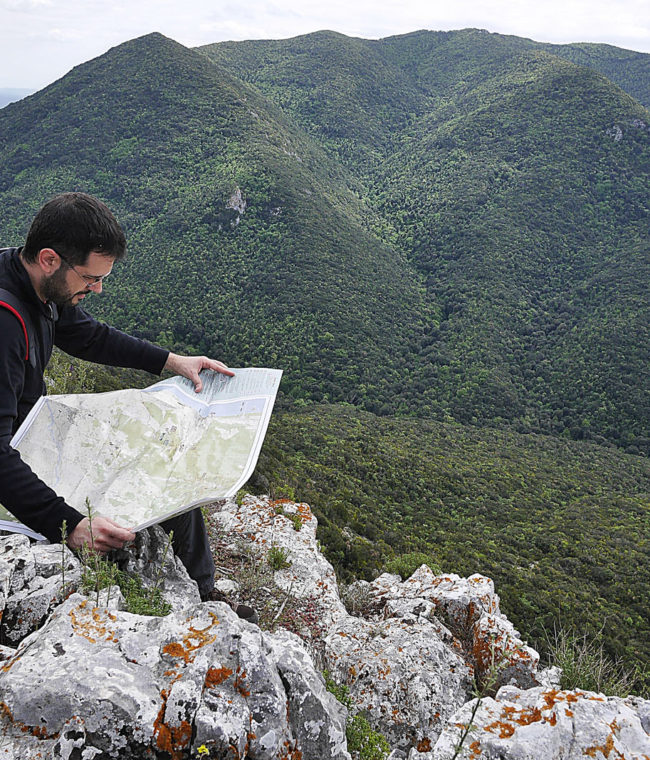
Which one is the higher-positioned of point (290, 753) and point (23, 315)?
point (23, 315)

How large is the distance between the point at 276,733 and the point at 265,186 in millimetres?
59233

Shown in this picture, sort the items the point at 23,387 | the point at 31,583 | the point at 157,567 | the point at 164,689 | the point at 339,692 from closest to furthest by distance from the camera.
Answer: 1. the point at 164,689
2. the point at 31,583
3. the point at 23,387
4. the point at 157,567
5. the point at 339,692

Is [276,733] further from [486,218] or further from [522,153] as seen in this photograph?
[522,153]

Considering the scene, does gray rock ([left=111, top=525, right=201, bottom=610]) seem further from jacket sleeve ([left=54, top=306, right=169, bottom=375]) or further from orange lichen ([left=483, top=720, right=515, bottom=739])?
orange lichen ([left=483, top=720, right=515, bottom=739])

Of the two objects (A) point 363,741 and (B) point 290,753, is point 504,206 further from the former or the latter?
(B) point 290,753

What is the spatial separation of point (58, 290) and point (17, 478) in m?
0.94

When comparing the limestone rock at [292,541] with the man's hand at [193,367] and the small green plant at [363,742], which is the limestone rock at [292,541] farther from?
the man's hand at [193,367]

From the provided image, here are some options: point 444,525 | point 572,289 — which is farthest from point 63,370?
point 572,289

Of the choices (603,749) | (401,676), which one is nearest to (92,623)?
(603,749)

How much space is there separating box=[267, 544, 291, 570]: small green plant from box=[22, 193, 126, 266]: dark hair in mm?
3728

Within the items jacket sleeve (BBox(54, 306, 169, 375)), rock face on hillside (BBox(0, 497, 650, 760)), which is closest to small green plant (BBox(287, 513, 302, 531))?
rock face on hillside (BBox(0, 497, 650, 760))

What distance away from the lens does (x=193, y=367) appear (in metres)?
3.48

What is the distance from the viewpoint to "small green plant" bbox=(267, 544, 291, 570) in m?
5.12

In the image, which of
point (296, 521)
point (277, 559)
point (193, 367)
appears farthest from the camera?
point (296, 521)
